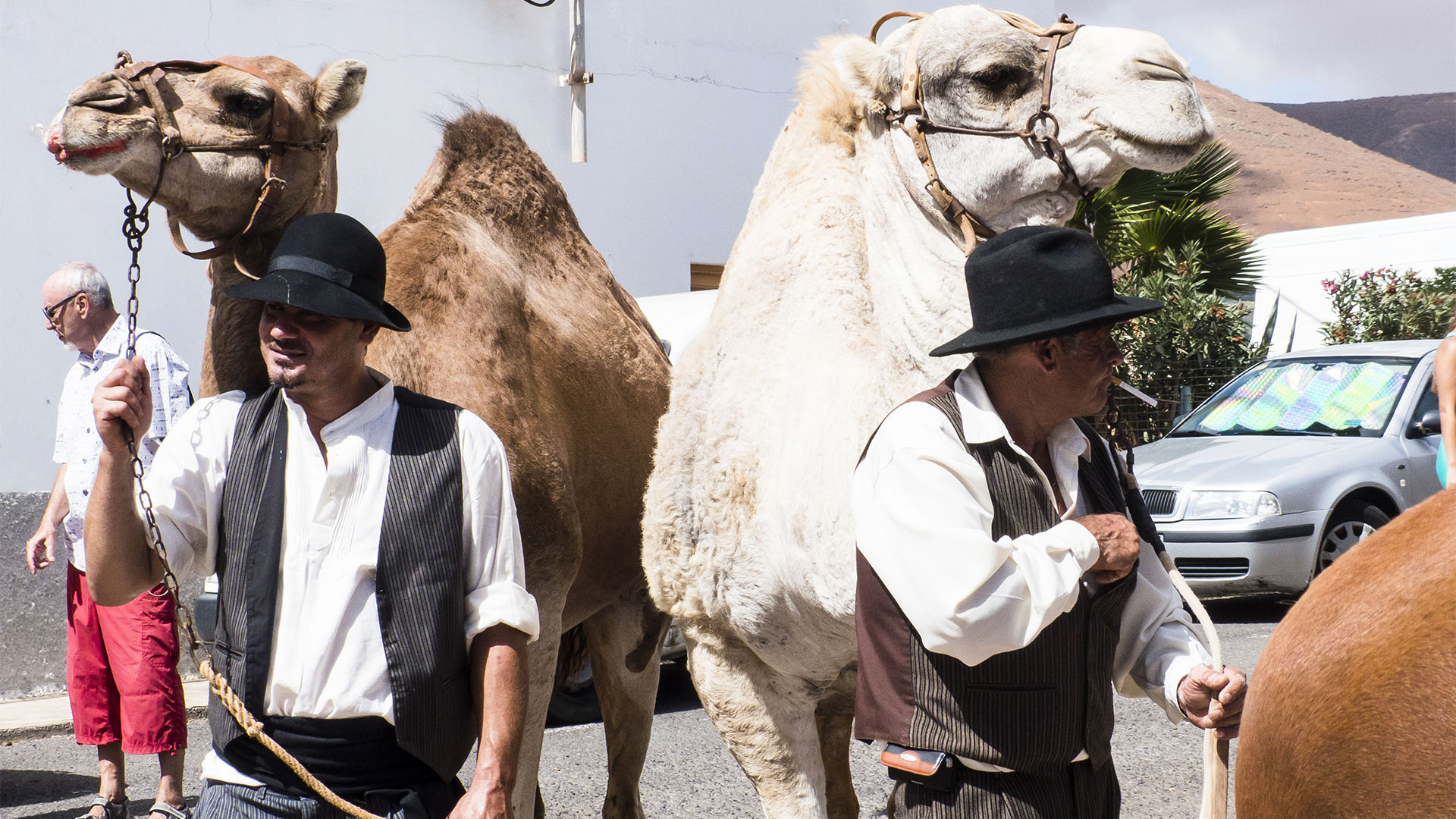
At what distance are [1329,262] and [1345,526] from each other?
1081 cm

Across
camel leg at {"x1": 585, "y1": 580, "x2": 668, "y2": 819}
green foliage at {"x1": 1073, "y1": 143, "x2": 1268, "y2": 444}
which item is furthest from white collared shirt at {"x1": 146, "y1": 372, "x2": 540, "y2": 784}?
green foliage at {"x1": 1073, "y1": 143, "x2": 1268, "y2": 444}

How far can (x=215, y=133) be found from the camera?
3.08 metres

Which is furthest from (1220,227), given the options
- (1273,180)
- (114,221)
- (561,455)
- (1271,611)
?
(1273,180)

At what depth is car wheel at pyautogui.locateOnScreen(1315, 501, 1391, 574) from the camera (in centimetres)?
916

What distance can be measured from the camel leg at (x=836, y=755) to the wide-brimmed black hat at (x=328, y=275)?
5.96 ft

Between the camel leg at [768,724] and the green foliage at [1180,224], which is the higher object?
the green foliage at [1180,224]

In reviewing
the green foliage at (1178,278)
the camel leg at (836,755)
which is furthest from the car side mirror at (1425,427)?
the camel leg at (836,755)

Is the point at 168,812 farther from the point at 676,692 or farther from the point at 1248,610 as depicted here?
the point at 1248,610

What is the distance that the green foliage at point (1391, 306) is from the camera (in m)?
15.3

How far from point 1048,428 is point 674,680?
6.08 meters

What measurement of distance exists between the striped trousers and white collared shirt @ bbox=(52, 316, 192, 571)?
290cm

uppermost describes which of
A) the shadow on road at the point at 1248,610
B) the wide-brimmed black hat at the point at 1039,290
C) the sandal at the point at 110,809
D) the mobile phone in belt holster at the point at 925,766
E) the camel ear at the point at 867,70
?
the camel ear at the point at 867,70

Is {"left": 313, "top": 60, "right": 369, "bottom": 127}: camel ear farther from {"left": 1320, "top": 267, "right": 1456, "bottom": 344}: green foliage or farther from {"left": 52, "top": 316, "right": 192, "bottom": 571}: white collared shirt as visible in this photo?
{"left": 1320, "top": 267, "right": 1456, "bottom": 344}: green foliage

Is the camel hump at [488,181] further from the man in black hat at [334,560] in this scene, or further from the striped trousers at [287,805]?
the striped trousers at [287,805]
